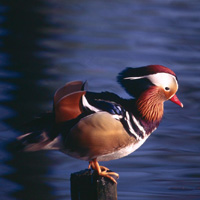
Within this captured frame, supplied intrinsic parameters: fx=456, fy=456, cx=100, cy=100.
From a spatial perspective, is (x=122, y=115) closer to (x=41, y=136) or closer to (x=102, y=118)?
(x=102, y=118)

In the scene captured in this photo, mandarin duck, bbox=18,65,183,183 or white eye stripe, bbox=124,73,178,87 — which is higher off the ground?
white eye stripe, bbox=124,73,178,87

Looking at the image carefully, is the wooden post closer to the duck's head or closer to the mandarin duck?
the mandarin duck

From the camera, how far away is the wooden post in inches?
49.5

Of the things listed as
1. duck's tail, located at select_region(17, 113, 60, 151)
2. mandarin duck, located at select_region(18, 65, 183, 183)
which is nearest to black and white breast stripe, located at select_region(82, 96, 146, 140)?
mandarin duck, located at select_region(18, 65, 183, 183)

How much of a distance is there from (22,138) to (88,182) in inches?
9.2

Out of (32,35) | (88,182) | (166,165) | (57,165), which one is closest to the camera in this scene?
(88,182)

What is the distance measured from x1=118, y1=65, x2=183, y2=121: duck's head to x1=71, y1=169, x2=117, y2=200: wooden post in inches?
8.6

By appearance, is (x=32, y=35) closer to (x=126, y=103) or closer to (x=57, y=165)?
(x=57, y=165)

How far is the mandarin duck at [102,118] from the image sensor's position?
3.77 feet

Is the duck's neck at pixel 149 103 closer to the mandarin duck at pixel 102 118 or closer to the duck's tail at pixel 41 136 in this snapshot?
the mandarin duck at pixel 102 118

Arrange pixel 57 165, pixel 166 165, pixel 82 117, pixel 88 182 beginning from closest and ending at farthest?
pixel 82 117, pixel 88 182, pixel 57 165, pixel 166 165

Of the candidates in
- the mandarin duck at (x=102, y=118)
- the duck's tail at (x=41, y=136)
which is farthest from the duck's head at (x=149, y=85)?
the duck's tail at (x=41, y=136)

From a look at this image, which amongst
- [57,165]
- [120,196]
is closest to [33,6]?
[57,165]

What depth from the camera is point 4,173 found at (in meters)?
3.15
